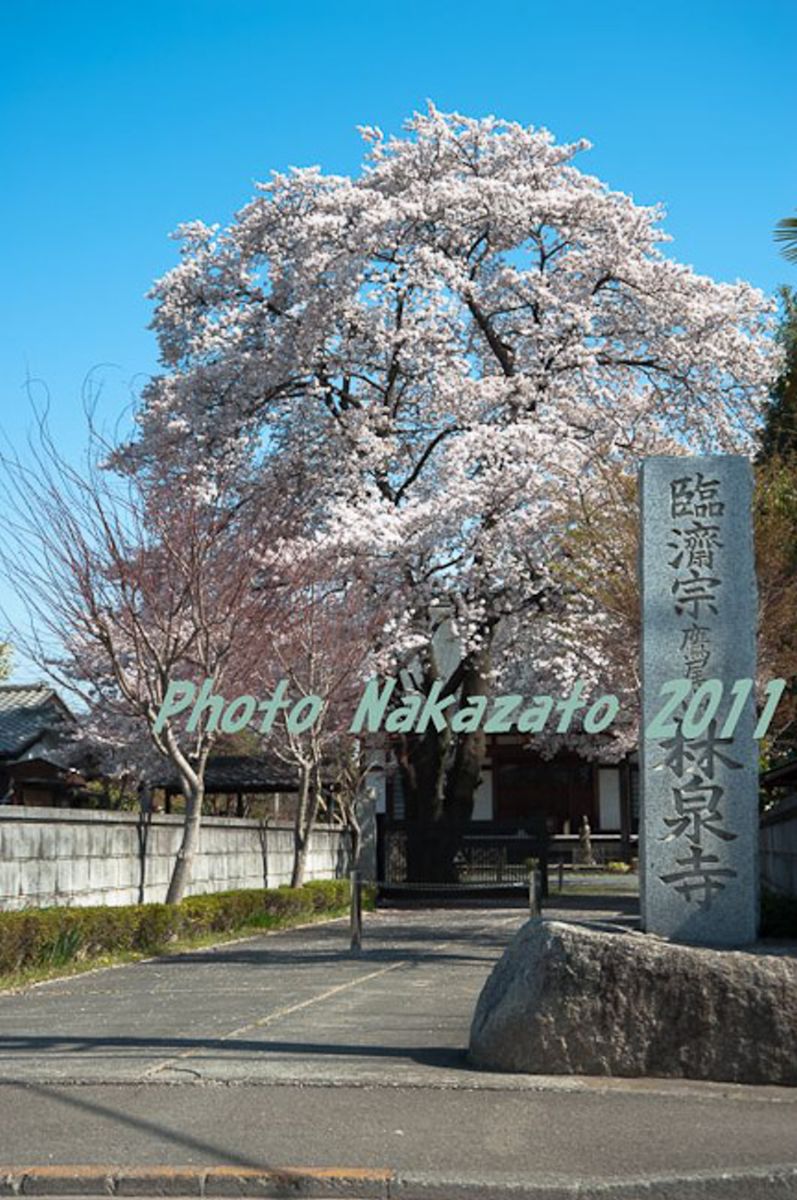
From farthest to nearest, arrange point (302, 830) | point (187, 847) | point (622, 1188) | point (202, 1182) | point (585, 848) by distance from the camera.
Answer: point (585, 848), point (302, 830), point (187, 847), point (202, 1182), point (622, 1188)

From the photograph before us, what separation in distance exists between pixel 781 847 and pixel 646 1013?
14209 mm

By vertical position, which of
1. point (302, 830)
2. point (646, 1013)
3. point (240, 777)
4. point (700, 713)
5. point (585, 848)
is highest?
point (240, 777)

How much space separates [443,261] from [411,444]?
146 inches

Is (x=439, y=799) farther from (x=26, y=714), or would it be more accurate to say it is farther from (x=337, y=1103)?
(x=337, y=1103)

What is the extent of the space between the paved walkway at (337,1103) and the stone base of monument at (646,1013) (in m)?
0.19

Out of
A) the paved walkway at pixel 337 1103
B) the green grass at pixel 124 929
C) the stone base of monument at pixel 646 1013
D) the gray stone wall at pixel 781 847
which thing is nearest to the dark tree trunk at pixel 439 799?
the green grass at pixel 124 929

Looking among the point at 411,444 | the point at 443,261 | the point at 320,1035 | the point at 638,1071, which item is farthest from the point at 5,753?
the point at 638,1071

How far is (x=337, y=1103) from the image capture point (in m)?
8.54

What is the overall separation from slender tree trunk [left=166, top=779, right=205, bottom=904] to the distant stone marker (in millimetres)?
12172

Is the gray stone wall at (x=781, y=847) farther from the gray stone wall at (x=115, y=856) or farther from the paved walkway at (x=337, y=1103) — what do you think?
the gray stone wall at (x=115, y=856)

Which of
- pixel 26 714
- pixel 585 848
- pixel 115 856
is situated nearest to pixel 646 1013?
pixel 115 856

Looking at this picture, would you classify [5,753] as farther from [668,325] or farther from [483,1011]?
[483,1011]

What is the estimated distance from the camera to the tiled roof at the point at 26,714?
38219 millimetres

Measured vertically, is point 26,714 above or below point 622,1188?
above
